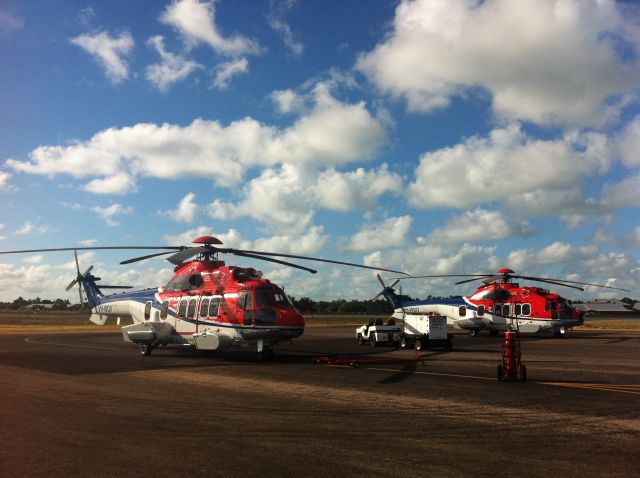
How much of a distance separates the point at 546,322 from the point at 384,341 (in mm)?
15577

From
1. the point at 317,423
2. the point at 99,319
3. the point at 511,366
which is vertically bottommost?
the point at 317,423

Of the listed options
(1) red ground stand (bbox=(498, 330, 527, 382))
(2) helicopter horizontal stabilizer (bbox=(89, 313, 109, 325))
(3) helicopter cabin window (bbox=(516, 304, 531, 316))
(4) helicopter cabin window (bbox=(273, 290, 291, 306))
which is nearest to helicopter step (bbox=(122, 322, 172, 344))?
(4) helicopter cabin window (bbox=(273, 290, 291, 306))

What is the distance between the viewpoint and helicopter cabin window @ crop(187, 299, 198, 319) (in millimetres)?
25016

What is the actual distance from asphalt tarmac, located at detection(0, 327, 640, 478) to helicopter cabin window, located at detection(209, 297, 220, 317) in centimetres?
491

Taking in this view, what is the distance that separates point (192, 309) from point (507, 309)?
27.4 metres

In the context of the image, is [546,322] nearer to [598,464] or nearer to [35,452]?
[598,464]

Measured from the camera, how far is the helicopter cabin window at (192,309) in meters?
25.0

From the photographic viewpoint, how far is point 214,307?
24031 mm

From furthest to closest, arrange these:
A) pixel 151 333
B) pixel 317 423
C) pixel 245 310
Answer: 1. pixel 151 333
2. pixel 245 310
3. pixel 317 423

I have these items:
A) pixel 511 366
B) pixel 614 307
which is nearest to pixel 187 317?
pixel 511 366

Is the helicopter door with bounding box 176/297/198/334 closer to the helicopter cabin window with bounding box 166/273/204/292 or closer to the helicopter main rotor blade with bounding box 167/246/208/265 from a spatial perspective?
the helicopter cabin window with bounding box 166/273/204/292

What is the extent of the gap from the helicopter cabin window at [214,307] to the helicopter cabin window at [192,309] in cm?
124

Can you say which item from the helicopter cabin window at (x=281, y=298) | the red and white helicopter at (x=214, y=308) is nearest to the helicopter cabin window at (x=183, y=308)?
the red and white helicopter at (x=214, y=308)

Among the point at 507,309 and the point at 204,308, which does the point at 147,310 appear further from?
the point at 507,309
